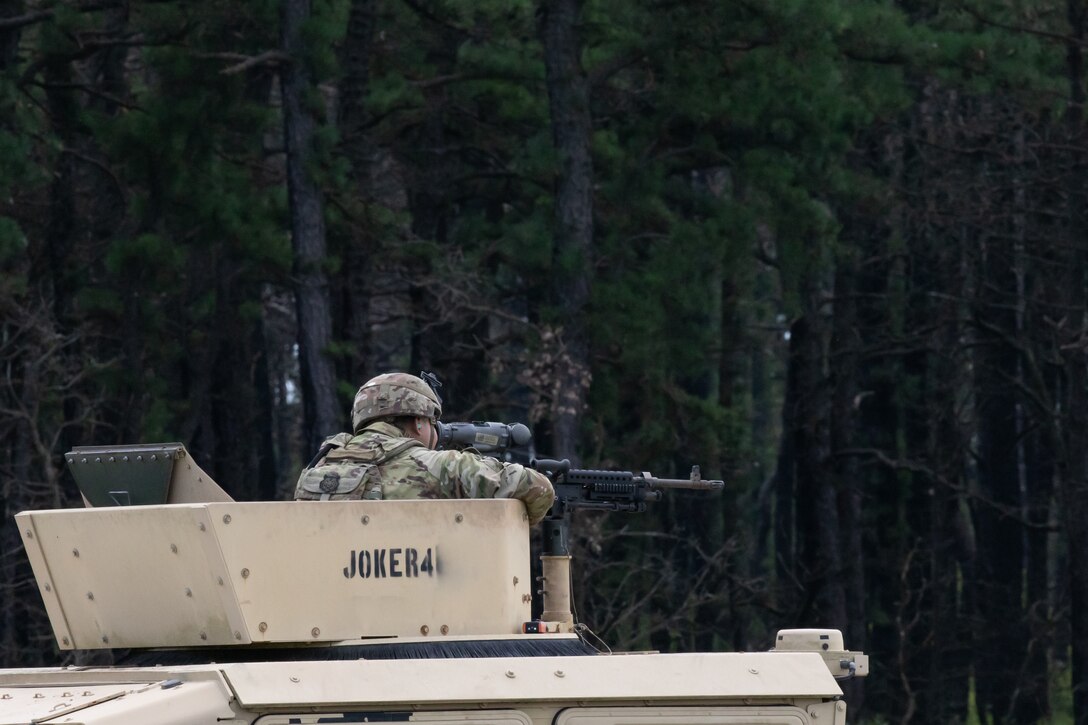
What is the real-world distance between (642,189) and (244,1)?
4.85m

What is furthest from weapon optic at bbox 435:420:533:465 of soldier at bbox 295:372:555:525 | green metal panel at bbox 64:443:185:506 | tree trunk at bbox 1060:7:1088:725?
tree trunk at bbox 1060:7:1088:725

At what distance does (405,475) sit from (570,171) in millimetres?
11836

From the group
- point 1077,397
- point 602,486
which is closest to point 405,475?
point 602,486

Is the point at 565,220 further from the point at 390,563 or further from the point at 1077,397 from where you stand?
the point at 390,563

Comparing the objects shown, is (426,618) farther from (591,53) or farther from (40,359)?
(591,53)

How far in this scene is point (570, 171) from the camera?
17.8 m

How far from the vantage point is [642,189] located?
763 inches

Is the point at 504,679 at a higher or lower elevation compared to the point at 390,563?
lower

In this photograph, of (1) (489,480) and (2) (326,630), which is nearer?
(2) (326,630)

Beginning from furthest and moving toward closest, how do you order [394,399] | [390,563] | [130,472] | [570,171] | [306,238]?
[570,171], [306,238], [394,399], [130,472], [390,563]

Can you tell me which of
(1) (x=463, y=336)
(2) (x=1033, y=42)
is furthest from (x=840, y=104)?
(1) (x=463, y=336)

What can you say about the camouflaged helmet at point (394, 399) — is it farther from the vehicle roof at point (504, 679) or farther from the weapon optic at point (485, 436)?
the vehicle roof at point (504, 679)

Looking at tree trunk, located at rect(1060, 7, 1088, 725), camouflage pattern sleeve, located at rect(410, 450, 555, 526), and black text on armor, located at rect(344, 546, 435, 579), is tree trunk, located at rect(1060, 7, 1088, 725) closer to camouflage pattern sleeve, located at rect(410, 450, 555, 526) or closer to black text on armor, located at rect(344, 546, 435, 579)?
camouflage pattern sleeve, located at rect(410, 450, 555, 526)

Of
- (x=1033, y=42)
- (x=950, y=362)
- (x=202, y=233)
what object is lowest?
(x=950, y=362)
